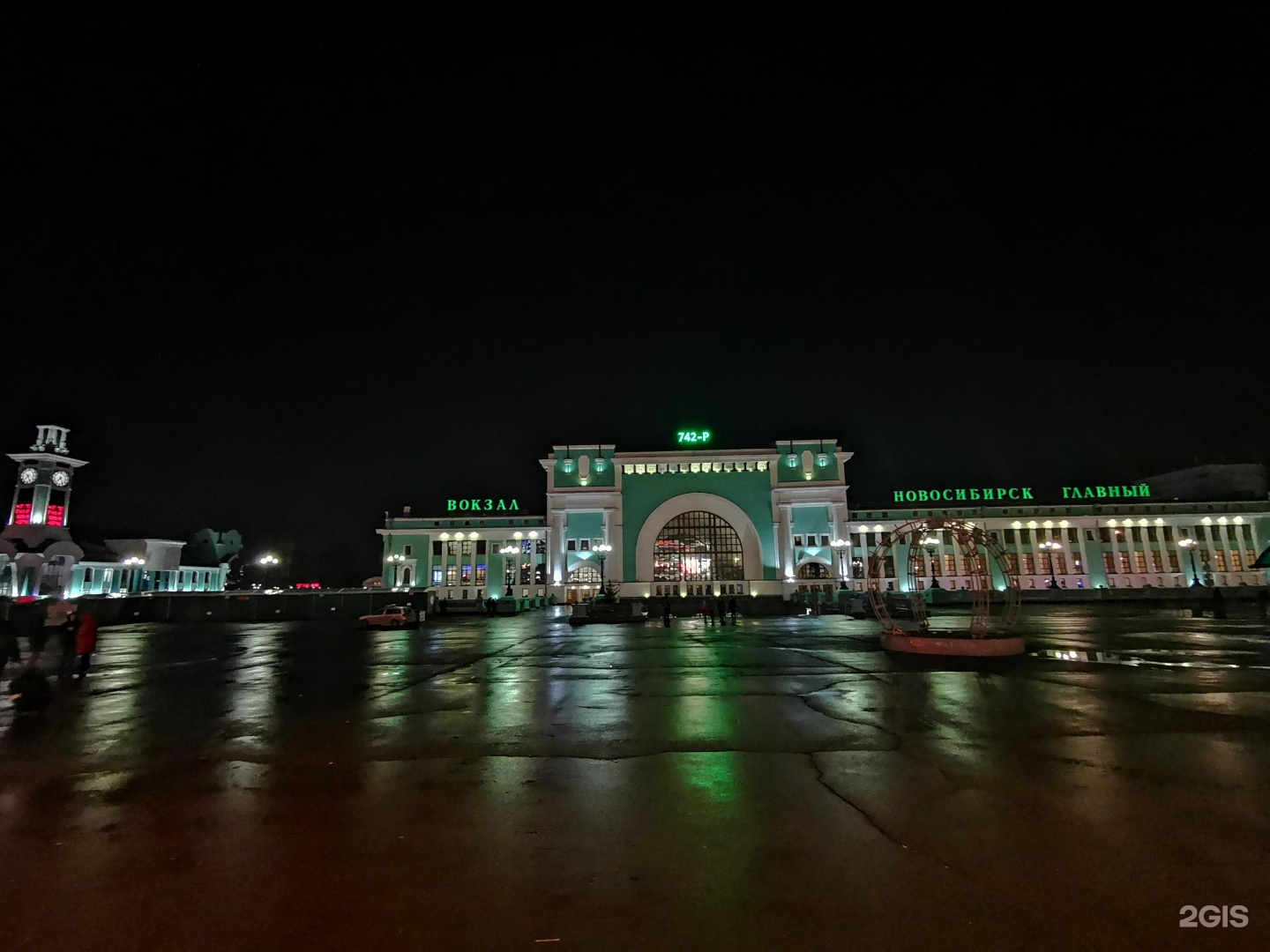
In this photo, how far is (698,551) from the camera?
67750 millimetres

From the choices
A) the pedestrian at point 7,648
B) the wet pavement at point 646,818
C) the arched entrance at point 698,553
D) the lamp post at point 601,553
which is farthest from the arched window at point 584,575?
the wet pavement at point 646,818

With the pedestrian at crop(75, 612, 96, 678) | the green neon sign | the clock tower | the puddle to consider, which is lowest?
the puddle

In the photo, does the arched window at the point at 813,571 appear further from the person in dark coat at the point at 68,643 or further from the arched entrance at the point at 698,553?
the person in dark coat at the point at 68,643

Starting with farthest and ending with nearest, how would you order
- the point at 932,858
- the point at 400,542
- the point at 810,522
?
the point at 400,542
the point at 810,522
the point at 932,858

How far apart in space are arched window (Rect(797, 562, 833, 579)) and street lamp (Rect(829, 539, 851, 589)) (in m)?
1.26

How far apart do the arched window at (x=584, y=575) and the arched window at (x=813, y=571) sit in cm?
2072

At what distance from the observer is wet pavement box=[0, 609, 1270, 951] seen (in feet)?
11.8

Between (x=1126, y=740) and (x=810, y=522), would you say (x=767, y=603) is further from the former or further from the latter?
(x=1126, y=740)

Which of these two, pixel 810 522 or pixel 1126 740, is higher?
pixel 810 522

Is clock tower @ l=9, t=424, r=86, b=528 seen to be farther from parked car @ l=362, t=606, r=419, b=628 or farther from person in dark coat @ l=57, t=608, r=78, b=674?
person in dark coat @ l=57, t=608, r=78, b=674

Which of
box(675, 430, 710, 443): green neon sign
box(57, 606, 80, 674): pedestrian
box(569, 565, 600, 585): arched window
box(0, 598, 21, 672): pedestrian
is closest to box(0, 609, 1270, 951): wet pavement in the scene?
box(57, 606, 80, 674): pedestrian

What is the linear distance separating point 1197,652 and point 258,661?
951 inches

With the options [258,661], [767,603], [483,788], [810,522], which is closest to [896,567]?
[810,522]

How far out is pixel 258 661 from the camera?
17250 mm
